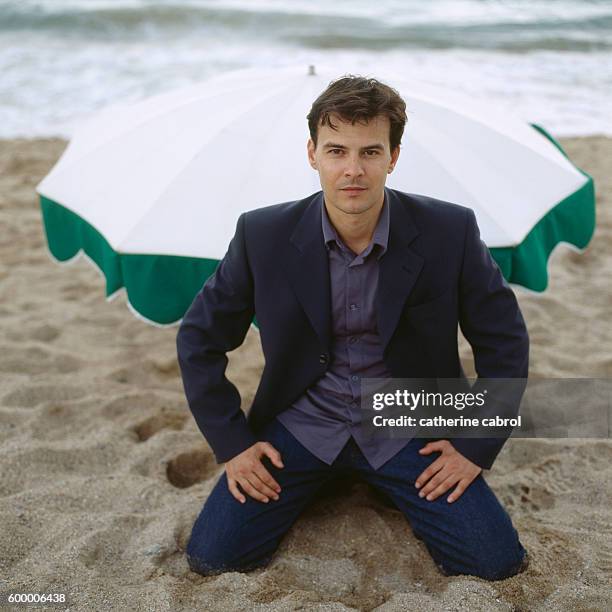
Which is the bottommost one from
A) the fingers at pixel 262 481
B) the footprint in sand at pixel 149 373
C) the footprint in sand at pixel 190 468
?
the footprint in sand at pixel 149 373

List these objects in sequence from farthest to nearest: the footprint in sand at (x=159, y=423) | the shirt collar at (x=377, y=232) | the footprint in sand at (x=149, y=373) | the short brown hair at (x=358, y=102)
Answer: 1. the footprint in sand at (x=149, y=373)
2. the footprint in sand at (x=159, y=423)
3. the shirt collar at (x=377, y=232)
4. the short brown hair at (x=358, y=102)

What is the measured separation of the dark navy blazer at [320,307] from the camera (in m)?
2.18

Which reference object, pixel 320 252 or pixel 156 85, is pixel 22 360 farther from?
pixel 156 85

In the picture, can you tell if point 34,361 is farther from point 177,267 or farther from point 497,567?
point 497,567

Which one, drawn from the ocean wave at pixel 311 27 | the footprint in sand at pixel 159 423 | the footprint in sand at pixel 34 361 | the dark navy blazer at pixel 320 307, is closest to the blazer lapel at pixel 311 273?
the dark navy blazer at pixel 320 307

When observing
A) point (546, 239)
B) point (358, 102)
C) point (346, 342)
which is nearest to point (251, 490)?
point (346, 342)

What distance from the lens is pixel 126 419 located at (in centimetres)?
314

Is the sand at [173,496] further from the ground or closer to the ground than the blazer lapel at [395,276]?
closer to the ground

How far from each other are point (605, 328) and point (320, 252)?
7.37 ft

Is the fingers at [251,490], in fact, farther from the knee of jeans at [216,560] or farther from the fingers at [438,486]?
the fingers at [438,486]

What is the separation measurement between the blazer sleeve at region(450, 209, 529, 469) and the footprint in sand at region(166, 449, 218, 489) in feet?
3.34

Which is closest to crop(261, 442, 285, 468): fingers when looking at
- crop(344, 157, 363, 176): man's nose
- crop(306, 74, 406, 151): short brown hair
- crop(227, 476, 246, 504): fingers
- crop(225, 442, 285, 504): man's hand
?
crop(225, 442, 285, 504): man's hand

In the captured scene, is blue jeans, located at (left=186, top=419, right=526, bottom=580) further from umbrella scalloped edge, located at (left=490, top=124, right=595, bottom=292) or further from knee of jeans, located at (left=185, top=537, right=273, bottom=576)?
umbrella scalloped edge, located at (left=490, top=124, right=595, bottom=292)

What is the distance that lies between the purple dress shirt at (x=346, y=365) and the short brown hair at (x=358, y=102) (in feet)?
0.90
